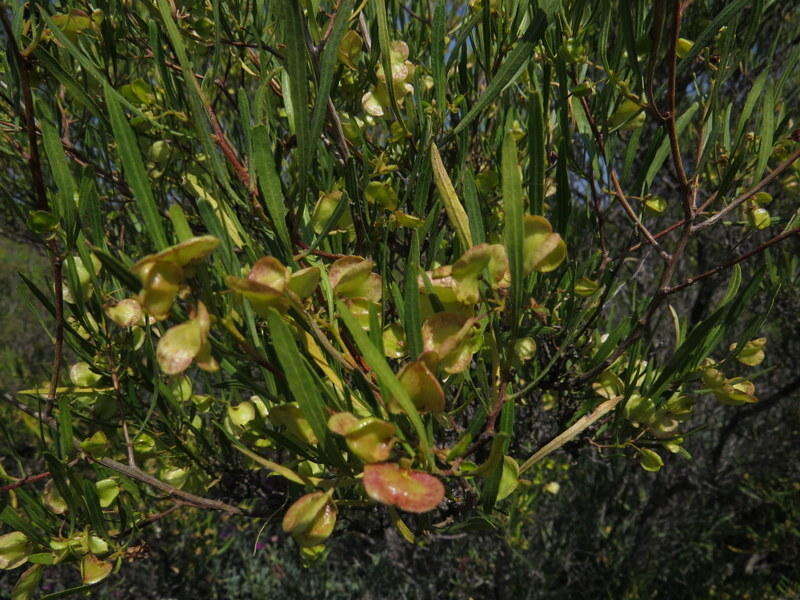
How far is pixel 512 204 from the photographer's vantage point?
0.89 ft

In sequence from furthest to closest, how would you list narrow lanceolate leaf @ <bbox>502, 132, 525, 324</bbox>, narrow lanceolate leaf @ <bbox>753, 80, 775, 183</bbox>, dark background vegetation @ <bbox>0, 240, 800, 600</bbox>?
dark background vegetation @ <bbox>0, 240, 800, 600</bbox>
narrow lanceolate leaf @ <bbox>753, 80, 775, 183</bbox>
narrow lanceolate leaf @ <bbox>502, 132, 525, 324</bbox>

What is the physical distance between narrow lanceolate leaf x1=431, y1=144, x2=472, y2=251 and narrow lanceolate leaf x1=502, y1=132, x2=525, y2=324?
75 millimetres

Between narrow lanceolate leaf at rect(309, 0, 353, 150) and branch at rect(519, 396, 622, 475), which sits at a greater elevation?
narrow lanceolate leaf at rect(309, 0, 353, 150)

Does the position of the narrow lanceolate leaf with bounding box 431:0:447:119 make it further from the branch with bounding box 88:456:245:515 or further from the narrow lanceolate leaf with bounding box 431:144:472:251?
the branch with bounding box 88:456:245:515

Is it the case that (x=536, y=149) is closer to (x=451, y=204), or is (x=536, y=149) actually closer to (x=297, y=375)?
(x=451, y=204)

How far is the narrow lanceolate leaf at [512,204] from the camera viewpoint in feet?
0.88

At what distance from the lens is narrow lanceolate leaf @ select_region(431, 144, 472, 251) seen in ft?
1.14

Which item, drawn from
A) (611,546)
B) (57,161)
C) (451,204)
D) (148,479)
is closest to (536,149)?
(451,204)

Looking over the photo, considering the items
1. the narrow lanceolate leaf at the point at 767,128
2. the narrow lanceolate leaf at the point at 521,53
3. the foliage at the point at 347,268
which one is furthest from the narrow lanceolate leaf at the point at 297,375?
the narrow lanceolate leaf at the point at 767,128

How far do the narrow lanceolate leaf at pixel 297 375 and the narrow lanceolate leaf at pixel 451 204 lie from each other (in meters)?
0.13

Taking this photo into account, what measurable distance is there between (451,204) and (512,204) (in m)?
0.09

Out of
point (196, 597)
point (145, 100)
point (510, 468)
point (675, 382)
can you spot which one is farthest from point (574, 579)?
point (145, 100)

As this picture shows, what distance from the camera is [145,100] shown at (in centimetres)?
60

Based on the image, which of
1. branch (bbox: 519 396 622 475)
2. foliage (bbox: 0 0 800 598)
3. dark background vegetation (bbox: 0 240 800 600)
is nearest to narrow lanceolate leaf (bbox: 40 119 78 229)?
foliage (bbox: 0 0 800 598)
